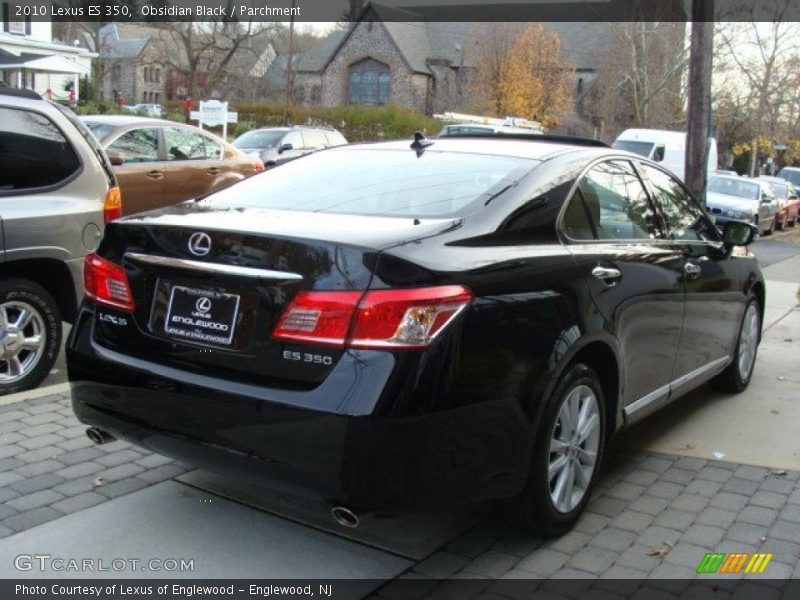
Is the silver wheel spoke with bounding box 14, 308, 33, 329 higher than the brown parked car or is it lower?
lower

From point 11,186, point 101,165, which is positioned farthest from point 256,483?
point 101,165

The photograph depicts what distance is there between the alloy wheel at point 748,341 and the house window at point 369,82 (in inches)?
2814

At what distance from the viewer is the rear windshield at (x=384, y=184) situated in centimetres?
374

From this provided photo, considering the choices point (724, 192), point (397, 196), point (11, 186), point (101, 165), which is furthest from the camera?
point (724, 192)

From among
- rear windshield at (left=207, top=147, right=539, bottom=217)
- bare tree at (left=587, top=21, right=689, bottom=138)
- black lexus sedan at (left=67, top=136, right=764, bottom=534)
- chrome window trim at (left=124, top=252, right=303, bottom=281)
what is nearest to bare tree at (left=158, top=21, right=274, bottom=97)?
bare tree at (left=587, top=21, right=689, bottom=138)

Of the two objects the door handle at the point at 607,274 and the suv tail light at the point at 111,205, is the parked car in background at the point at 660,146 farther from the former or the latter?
the door handle at the point at 607,274

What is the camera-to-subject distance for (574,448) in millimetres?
3768

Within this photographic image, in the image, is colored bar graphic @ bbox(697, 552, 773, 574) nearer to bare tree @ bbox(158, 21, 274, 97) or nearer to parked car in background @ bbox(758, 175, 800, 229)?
parked car in background @ bbox(758, 175, 800, 229)

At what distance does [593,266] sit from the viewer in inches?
153

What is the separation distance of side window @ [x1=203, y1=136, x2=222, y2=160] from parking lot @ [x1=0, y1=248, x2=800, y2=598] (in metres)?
7.35

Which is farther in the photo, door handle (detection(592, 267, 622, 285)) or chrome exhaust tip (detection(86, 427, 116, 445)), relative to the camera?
door handle (detection(592, 267, 622, 285))

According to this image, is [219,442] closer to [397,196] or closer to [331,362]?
[331,362]

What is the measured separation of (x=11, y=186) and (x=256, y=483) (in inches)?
126

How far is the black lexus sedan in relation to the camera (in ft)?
9.73
